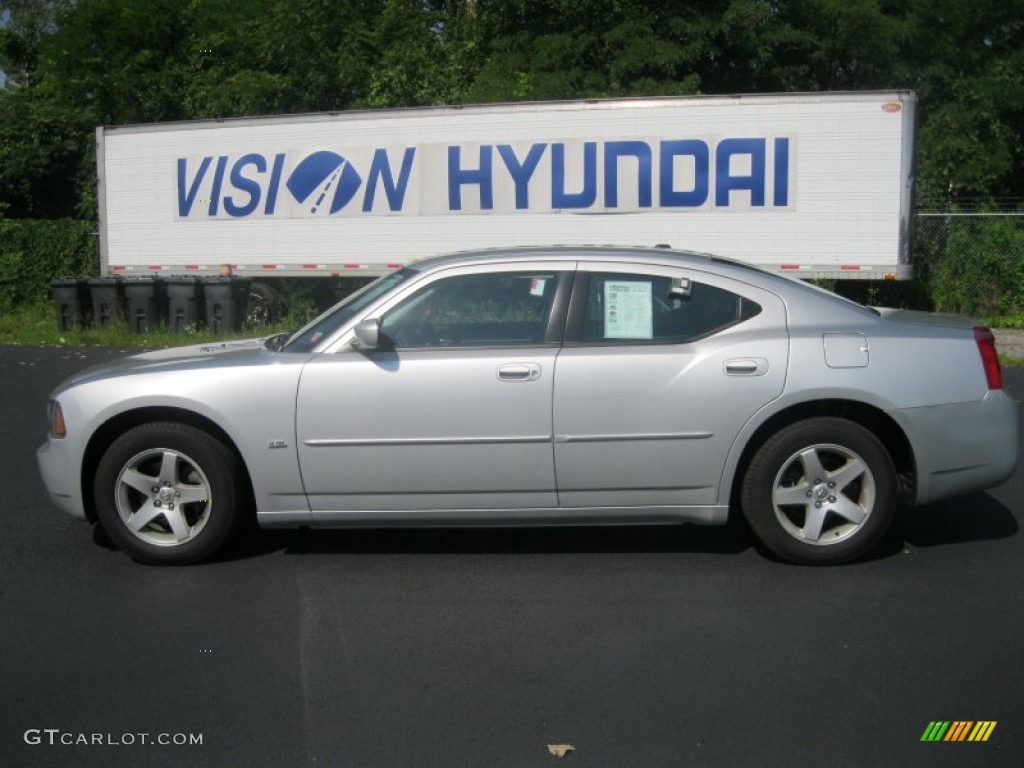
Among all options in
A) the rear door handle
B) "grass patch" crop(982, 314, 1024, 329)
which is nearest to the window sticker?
the rear door handle

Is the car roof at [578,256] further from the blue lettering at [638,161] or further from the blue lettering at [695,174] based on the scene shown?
the blue lettering at [638,161]

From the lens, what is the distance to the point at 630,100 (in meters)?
17.1

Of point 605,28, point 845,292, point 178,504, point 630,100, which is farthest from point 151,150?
point 178,504

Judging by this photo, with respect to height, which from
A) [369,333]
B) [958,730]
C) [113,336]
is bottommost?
[958,730]

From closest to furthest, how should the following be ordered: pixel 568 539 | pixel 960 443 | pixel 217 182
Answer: pixel 960 443, pixel 568 539, pixel 217 182

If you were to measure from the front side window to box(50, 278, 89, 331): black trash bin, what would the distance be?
14.4m

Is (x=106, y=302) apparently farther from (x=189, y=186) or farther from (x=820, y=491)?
(x=820, y=491)

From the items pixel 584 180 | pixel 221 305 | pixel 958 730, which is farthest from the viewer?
pixel 221 305

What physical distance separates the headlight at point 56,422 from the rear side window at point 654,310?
8.51 ft

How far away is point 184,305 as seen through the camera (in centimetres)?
1845

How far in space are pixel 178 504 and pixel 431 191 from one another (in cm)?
1267

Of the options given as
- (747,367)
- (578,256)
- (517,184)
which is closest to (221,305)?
(517,184)

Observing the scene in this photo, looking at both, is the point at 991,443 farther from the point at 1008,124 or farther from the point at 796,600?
the point at 1008,124

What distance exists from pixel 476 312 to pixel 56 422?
2152 mm
